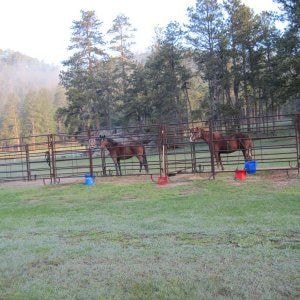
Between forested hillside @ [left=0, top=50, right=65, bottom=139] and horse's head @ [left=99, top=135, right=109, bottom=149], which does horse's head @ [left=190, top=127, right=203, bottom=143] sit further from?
forested hillside @ [left=0, top=50, right=65, bottom=139]

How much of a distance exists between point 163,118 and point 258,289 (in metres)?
40.9

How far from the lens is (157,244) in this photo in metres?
5.77

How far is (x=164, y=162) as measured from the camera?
1320 centimetres

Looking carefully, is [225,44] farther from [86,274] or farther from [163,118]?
[86,274]

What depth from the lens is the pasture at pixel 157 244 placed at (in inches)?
162

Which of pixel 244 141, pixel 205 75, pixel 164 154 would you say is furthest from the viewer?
pixel 205 75

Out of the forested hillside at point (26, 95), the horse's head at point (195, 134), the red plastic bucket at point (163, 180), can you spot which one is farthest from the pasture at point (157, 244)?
the forested hillside at point (26, 95)

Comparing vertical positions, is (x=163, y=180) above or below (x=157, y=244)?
above

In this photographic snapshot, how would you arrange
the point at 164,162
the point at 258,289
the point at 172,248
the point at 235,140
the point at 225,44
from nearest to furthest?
1. the point at 258,289
2. the point at 172,248
3. the point at 164,162
4. the point at 235,140
5. the point at 225,44

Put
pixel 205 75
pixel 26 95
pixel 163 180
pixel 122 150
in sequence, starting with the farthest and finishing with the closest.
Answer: pixel 26 95
pixel 205 75
pixel 122 150
pixel 163 180

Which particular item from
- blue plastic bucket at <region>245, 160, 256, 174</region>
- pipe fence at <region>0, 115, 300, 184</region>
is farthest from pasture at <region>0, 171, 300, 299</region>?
pipe fence at <region>0, 115, 300, 184</region>

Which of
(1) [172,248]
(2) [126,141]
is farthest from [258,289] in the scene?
(2) [126,141]

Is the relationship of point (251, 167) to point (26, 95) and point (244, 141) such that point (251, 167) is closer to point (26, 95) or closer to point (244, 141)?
point (244, 141)

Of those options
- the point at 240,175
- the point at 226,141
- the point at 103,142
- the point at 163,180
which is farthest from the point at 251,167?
the point at 103,142
